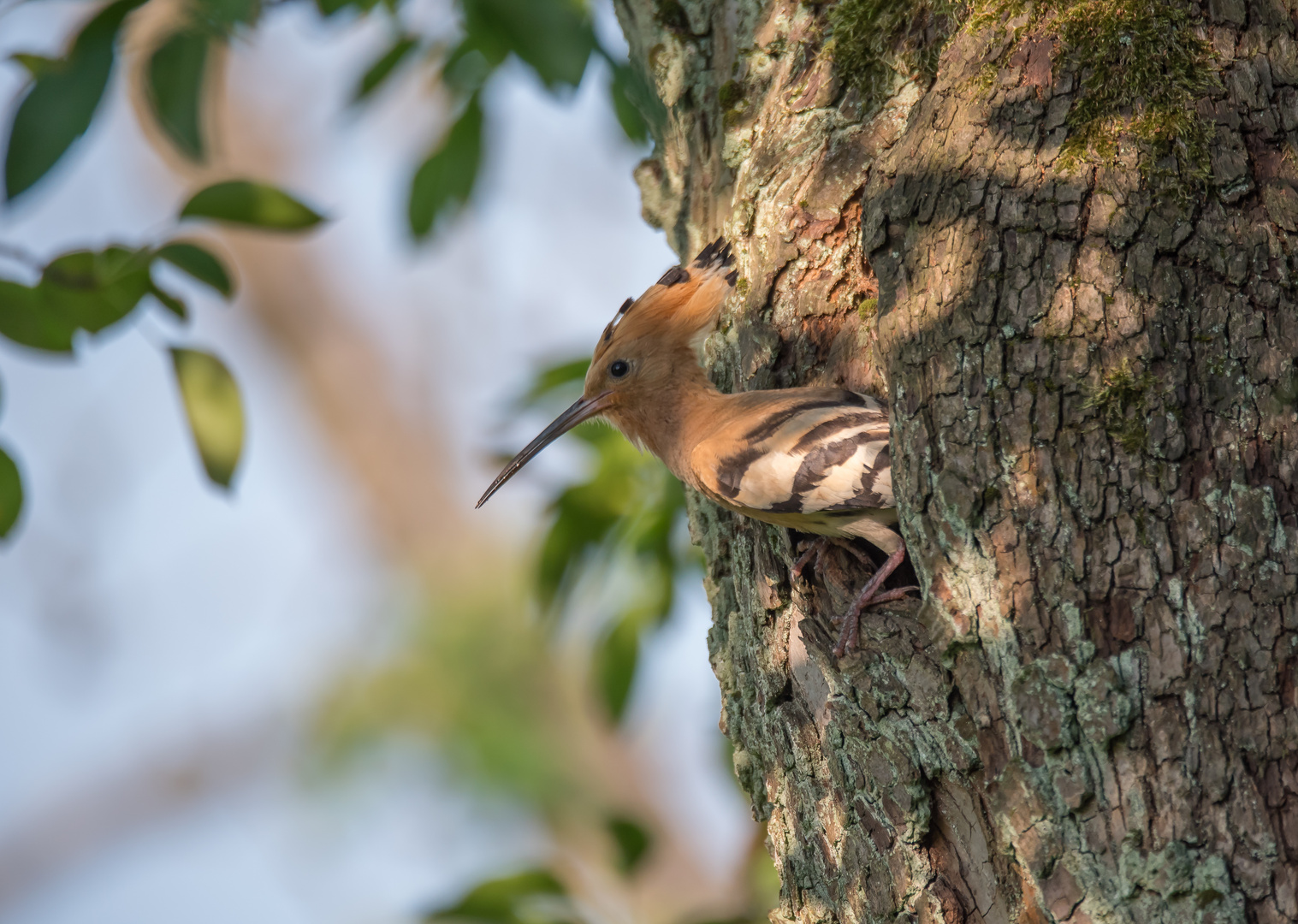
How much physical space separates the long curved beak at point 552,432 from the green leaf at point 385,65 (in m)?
0.88

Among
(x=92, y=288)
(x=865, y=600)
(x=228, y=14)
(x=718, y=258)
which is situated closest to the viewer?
(x=228, y=14)

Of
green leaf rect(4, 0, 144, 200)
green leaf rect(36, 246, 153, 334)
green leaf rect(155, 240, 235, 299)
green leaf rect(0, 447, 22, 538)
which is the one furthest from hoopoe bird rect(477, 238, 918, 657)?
green leaf rect(4, 0, 144, 200)

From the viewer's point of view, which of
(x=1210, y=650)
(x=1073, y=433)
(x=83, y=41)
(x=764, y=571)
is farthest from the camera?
(x=764, y=571)

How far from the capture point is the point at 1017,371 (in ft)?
5.63

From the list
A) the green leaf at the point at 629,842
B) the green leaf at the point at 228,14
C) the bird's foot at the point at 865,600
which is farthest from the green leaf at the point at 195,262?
the green leaf at the point at 629,842

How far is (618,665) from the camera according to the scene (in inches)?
119

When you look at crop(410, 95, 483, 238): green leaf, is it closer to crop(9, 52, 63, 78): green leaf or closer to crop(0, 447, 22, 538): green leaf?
crop(9, 52, 63, 78): green leaf

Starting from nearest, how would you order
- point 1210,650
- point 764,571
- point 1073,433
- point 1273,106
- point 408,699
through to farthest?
point 1210,650, point 1073,433, point 1273,106, point 764,571, point 408,699

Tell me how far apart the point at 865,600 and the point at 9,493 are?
4.69 feet

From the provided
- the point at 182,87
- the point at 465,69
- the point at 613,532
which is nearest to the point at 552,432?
the point at 613,532

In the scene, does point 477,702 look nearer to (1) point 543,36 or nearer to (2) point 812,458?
(2) point 812,458

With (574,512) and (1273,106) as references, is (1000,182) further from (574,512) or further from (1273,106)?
(574,512)

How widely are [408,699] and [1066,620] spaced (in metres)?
7.25

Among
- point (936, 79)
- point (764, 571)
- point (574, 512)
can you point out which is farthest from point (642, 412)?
point (936, 79)
